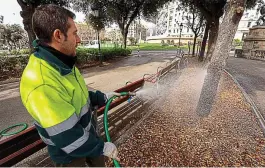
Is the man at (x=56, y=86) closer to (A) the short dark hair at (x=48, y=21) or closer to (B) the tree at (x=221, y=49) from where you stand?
(A) the short dark hair at (x=48, y=21)

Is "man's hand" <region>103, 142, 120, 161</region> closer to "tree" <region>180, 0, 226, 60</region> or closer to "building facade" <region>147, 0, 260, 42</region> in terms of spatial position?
"tree" <region>180, 0, 226, 60</region>

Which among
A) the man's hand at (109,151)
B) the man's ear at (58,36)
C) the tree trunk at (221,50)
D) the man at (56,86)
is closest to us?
the man at (56,86)

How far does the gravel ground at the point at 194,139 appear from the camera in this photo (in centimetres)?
318

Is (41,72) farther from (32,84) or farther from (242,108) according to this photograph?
(242,108)

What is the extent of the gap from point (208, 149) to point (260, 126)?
6.73 feet

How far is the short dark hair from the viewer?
4.22 ft

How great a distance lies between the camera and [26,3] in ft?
34.9

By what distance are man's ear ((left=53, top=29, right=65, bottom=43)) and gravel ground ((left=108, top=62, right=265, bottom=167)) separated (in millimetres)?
2404

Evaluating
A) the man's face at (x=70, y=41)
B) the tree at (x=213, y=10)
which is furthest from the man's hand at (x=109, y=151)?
the tree at (x=213, y=10)

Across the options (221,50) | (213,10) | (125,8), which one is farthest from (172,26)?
(221,50)

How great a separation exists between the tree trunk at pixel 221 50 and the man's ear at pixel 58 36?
4.57 m

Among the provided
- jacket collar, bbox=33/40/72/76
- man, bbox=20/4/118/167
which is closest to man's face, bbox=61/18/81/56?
man, bbox=20/4/118/167

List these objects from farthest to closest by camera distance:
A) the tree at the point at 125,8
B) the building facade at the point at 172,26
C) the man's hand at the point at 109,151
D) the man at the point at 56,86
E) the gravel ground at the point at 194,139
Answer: the building facade at the point at 172,26 < the tree at the point at 125,8 < the gravel ground at the point at 194,139 < the man's hand at the point at 109,151 < the man at the point at 56,86

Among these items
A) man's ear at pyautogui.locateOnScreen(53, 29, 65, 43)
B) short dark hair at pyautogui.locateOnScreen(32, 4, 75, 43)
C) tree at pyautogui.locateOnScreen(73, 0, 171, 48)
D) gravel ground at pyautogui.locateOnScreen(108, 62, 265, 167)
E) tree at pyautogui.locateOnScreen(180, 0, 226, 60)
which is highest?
tree at pyautogui.locateOnScreen(73, 0, 171, 48)
